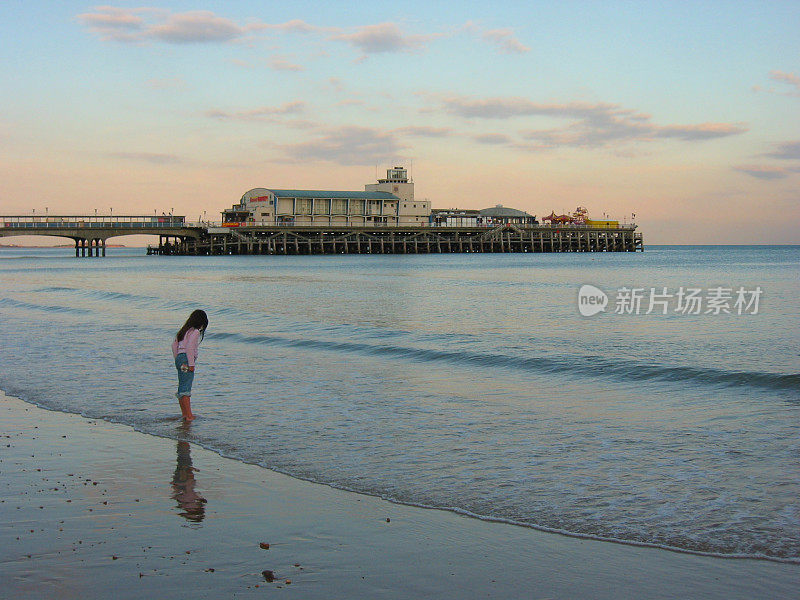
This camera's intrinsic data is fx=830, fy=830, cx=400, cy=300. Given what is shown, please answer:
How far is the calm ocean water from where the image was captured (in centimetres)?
728

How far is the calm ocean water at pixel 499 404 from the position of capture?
7281 mm

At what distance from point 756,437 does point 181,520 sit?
670 centimetres

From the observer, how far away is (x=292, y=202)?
368ft

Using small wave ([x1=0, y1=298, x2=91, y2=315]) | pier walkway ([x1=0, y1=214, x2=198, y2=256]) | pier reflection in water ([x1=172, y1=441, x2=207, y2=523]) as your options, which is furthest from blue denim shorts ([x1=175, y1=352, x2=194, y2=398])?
pier walkway ([x1=0, y1=214, x2=198, y2=256])

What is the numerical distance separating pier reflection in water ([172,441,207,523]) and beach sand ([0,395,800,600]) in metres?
0.02

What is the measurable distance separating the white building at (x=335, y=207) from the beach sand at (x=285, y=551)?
347 feet

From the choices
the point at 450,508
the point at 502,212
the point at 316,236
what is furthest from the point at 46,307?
the point at 502,212

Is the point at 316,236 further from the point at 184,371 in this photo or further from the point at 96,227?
the point at 184,371

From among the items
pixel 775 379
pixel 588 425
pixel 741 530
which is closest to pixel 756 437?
pixel 588 425

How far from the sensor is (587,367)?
1605 centimetres

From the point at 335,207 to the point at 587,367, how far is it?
101 metres

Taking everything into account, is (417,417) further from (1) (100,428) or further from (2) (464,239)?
(2) (464,239)

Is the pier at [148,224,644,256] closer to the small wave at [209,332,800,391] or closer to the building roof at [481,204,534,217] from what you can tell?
the building roof at [481,204,534,217]

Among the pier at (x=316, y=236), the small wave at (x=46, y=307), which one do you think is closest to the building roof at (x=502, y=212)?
the pier at (x=316, y=236)
